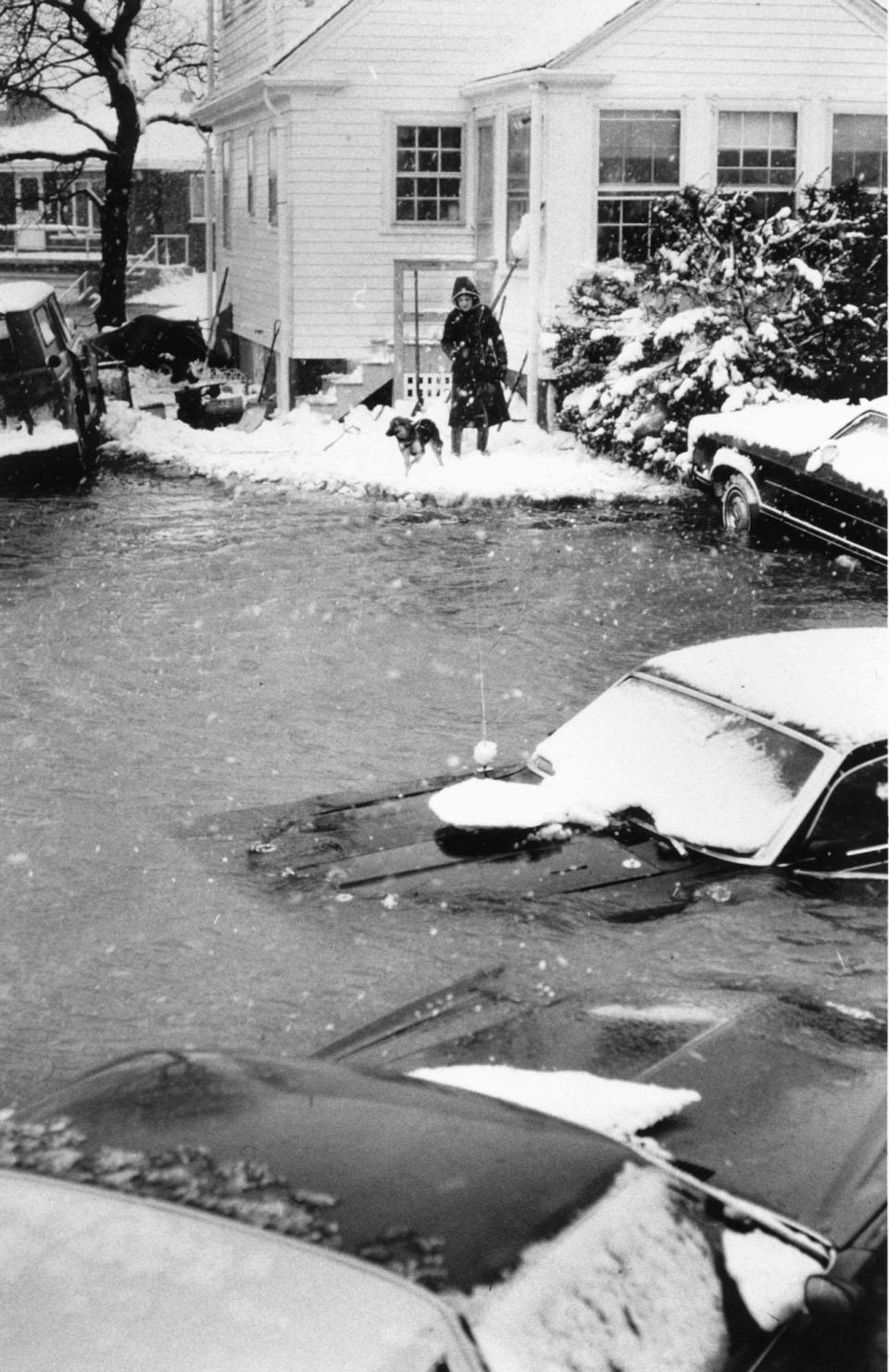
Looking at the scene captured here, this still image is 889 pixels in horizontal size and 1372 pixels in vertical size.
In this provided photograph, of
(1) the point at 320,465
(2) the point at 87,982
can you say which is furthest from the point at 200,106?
(2) the point at 87,982

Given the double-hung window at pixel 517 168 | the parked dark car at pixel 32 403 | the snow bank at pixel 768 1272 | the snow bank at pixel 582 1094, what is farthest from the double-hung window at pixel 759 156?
the snow bank at pixel 768 1272

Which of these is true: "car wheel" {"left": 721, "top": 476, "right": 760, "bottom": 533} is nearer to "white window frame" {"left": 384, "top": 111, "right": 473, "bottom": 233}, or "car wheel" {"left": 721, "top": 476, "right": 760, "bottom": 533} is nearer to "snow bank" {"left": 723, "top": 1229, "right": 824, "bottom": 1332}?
"white window frame" {"left": 384, "top": 111, "right": 473, "bottom": 233}

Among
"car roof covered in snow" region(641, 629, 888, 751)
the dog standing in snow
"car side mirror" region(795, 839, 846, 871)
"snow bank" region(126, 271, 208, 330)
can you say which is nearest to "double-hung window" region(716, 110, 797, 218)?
the dog standing in snow

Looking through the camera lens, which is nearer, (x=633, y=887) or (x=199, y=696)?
(x=633, y=887)

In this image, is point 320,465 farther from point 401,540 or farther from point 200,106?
point 200,106

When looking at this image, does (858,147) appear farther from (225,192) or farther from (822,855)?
(822,855)

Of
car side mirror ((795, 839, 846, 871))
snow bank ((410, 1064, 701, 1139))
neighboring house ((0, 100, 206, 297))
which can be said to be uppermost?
neighboring house ((0, 100, 206, 297))

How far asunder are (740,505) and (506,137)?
8.67 meters

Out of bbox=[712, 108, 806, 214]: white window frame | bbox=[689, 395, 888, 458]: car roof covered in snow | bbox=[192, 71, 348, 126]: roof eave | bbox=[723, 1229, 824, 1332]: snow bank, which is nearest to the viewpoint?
bbox=[723, 1229, 824, 1332]: snow bank

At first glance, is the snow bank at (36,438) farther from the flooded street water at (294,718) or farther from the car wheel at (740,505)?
the car wheel at (740,505)

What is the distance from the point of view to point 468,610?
1187 cm

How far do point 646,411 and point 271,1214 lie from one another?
14645 millimetres

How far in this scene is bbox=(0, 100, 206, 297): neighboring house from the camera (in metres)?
53.4

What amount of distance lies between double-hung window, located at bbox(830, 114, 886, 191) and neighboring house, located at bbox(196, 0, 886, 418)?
0.09ft
